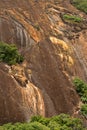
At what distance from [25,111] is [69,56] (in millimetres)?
8633

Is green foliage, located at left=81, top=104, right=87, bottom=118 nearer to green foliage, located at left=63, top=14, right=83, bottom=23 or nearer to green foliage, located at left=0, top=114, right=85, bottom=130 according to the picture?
green foliage, located at left=0, top=114, right=85, bottom=130

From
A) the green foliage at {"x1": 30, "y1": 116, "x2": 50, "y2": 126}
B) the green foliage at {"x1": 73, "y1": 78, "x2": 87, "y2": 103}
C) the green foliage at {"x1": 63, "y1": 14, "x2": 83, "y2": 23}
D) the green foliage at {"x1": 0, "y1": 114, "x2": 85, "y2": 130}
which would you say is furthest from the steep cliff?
the green foliage at {"x1": 0, "y1": 114, "x2": 85, "y2": 130}

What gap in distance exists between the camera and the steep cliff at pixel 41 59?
822 inches

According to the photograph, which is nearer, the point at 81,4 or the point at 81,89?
the point at 81,89

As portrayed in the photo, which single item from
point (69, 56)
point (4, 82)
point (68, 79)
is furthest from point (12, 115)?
point (69, 56)

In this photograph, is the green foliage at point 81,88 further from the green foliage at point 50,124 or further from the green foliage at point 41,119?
the green foliage at point 41,119

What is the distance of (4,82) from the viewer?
2098 centimetres

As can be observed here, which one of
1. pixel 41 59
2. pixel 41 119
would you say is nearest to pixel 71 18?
pixel 41 59

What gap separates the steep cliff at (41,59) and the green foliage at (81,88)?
461mm

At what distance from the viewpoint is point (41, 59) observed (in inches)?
998

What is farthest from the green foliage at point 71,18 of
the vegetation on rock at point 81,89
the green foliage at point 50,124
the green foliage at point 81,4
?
the green foliage at point 50,124

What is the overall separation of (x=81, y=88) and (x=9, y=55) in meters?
5.75

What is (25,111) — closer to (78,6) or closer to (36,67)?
(36,67)

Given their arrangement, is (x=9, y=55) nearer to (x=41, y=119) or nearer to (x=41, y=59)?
(x=41, y=59)
